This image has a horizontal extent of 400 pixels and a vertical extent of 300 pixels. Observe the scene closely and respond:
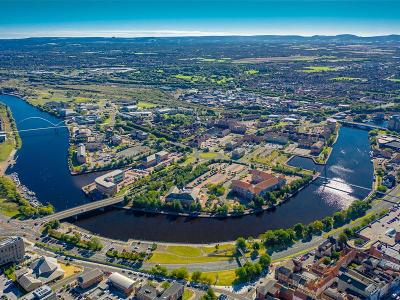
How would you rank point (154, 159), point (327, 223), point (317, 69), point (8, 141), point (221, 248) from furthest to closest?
point (317, 69), point (8, 141), point (154, 159), point (327, 223), point (221, 248)

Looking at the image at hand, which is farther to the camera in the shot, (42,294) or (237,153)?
(237,153)

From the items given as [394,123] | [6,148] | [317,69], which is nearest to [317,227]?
[394,123]

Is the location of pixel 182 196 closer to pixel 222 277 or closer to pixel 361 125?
pixel 222 277

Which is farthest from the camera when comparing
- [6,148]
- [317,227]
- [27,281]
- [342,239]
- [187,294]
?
[6,148]

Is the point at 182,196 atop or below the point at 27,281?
atop

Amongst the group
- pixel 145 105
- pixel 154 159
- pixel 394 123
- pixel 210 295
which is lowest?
pixel 210 295
